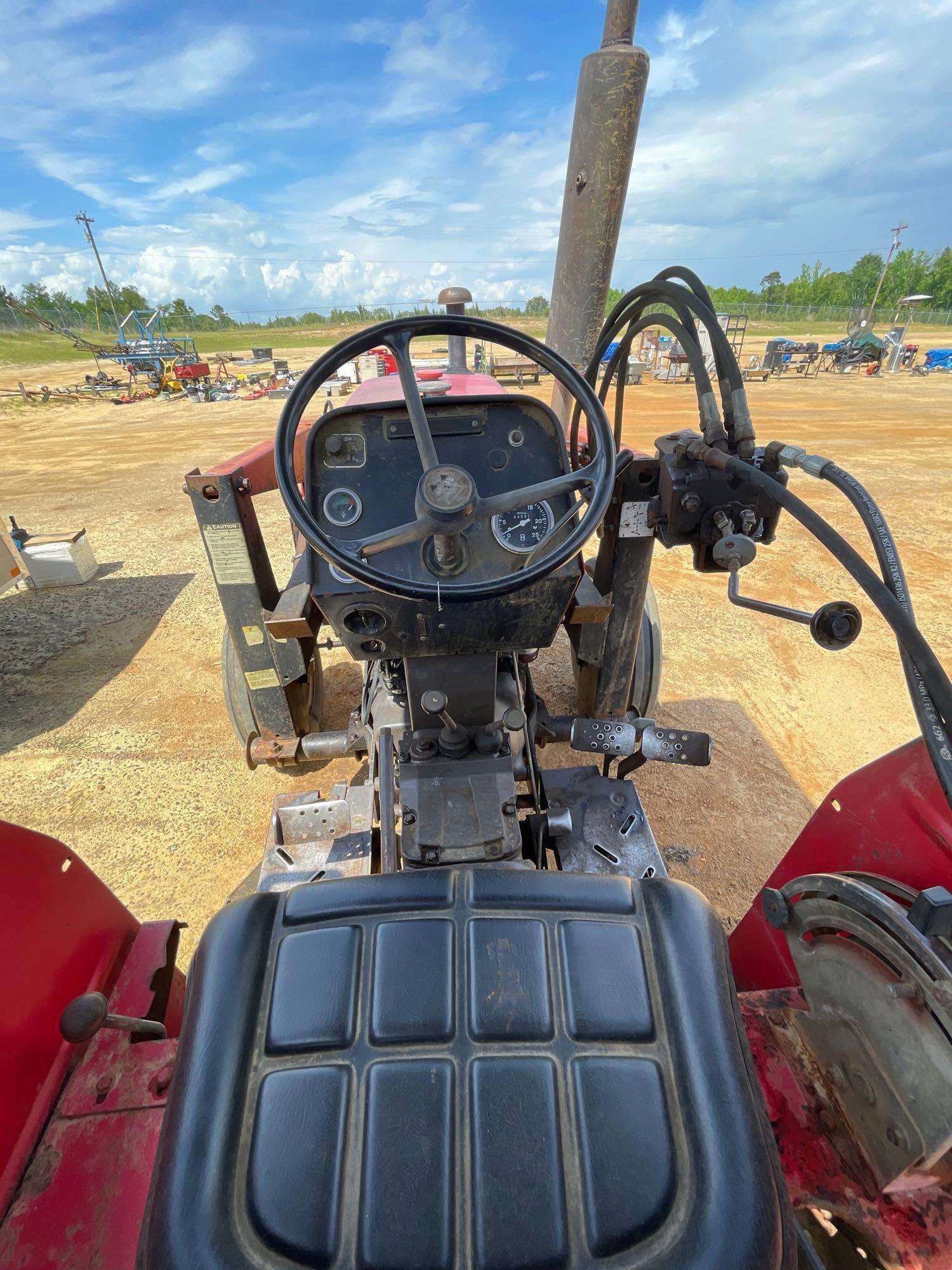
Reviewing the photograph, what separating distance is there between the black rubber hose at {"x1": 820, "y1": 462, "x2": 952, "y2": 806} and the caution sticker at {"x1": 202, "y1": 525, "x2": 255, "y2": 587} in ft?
6.71

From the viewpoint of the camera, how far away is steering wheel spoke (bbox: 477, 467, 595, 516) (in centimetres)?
143

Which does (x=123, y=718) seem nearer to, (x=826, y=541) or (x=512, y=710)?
(x=512, y=710)

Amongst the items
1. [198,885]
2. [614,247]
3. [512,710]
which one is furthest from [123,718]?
[614,247]

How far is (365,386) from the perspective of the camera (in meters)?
3.30

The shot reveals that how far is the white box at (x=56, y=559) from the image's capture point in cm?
500

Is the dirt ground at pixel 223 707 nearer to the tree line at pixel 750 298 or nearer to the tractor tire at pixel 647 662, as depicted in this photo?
the tractor tire at pixel 647 662

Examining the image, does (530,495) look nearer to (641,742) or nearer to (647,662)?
(641,742)

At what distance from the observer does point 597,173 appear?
106 inches

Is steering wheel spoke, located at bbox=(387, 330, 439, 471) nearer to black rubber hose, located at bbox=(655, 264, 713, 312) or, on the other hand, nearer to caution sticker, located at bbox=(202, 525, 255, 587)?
black rubber hose, located at bbox=(655, 264, 713, 312)

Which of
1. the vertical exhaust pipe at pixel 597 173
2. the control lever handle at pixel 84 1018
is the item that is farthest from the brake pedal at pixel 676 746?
the vertical exhaust pipe at pixel 597 173

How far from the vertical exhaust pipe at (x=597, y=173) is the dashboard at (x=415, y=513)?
1.15 metres

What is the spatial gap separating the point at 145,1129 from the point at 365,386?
3140mm

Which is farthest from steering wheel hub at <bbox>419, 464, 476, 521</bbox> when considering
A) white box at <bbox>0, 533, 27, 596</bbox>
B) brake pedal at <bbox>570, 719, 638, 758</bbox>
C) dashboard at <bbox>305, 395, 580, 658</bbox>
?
white box at <bbox>0, 533, 27, 596</bbox>

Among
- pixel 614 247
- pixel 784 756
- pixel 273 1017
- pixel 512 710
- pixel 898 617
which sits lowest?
pixel 784 756
